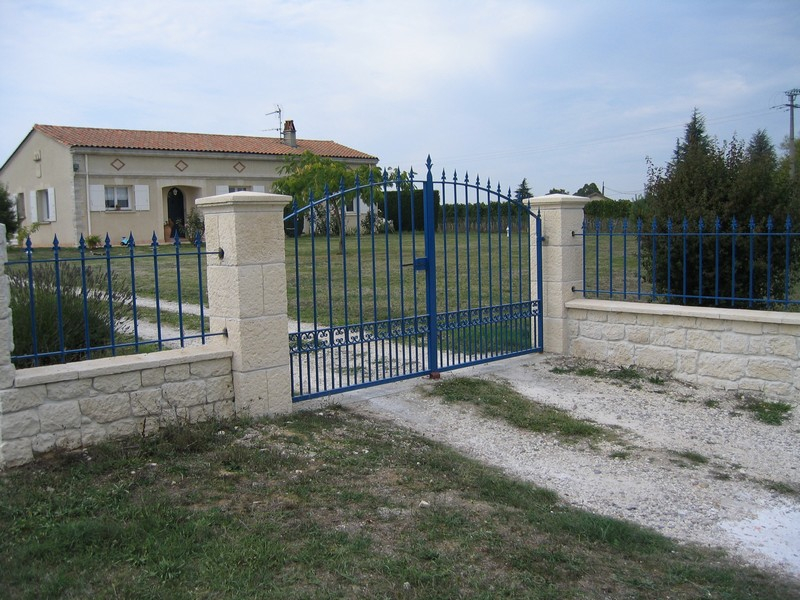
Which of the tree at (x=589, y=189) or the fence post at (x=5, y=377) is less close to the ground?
the tree at (x=589, y=189)

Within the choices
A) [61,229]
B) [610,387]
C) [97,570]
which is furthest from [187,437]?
[61,229]

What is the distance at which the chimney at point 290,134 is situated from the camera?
34275 mm

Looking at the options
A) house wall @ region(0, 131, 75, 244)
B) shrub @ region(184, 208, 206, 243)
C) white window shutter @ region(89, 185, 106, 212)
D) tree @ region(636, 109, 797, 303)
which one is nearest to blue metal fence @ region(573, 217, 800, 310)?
tree @ region(636, 109, 797, 303)

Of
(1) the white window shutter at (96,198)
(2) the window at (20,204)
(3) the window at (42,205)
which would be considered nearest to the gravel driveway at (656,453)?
(1) the white window shutter at (96,198)

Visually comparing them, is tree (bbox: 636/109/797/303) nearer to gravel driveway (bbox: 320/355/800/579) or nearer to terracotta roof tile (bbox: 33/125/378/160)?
gravel driveway (bbox: 320/355/800/579)

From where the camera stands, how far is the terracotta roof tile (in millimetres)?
28516

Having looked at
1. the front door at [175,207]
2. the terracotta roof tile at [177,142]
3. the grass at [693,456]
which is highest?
the terracotta roof tile at [177,142]

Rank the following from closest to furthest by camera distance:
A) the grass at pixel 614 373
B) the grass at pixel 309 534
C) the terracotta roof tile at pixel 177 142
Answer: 1. the grass at pixel 309 534
2. the grass at pixel 614 373
3. the terracotta roof tile at pixel 177 142

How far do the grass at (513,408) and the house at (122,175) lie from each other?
74.8ft

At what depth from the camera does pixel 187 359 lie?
5.46 m

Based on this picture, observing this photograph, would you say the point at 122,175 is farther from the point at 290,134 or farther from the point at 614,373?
the point at 614,373

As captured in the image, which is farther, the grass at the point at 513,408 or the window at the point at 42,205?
the window at the point at 42,205

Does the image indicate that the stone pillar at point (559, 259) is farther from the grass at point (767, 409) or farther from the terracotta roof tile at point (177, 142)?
the terracotta roof tile at point (177, 142)

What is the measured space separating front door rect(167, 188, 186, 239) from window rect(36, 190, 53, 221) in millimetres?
5016
